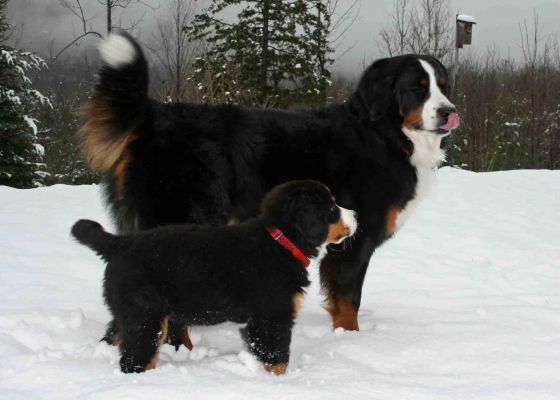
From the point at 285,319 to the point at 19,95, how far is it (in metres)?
18.3

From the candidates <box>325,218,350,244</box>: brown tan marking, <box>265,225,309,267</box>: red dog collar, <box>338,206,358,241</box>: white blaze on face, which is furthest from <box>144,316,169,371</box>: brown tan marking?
<box>338,206,358,241</box>: white blaze on face

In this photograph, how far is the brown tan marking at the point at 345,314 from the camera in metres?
4.11

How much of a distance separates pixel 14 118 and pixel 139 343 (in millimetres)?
18107

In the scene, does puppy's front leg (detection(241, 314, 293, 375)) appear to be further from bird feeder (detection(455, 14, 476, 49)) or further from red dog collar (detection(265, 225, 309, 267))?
bird feeder (detection(455, 14, 476, 49))

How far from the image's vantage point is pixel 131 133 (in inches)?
147

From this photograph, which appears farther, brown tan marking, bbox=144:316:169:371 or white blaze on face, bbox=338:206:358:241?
white blaze on face, bbox=338:206:358:241

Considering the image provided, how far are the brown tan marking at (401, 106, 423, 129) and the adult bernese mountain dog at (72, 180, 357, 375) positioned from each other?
1045mm

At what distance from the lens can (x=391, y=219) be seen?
13.6 feet

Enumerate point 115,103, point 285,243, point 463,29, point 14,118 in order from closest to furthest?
point 285,243
point 115,103
point 463,29
point 14,118

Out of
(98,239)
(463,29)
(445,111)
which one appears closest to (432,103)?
(445,111)

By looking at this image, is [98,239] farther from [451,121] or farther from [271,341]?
[451,121]

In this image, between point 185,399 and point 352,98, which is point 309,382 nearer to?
point 185,399

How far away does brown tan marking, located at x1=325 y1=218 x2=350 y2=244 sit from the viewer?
139 inches

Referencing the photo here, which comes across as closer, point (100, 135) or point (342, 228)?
point (342, 228)
